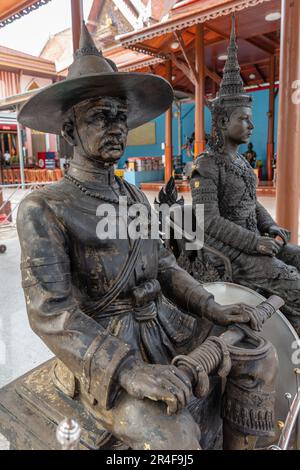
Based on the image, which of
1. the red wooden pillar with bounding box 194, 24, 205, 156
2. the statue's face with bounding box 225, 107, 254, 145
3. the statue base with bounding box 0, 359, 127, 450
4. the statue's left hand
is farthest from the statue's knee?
the red wooden pillar with bounding box 194, 24, 205, 156

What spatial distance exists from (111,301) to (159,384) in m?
0.38

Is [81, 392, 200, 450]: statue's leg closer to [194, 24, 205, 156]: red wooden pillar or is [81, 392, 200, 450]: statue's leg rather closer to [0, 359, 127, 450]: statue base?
[0, 359, 127, 450]: statue base

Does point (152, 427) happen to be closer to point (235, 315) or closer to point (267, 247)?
point (235, 315)

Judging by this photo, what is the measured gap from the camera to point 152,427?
79 cm

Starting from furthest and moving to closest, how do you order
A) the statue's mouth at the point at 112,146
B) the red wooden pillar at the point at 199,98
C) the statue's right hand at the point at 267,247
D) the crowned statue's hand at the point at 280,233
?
the red wooden pillar at the point at 199,98 < the crowned statue's hand at the point at 280,233 < the statue's right hand at the point at 267,247 < the statue's mouth at the point at 112,146

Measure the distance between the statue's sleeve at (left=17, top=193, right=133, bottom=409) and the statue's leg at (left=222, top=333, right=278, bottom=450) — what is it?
1.14 feet

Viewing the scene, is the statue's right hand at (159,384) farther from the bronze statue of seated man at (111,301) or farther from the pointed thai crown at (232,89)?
the pointed thai crown at (232,89)

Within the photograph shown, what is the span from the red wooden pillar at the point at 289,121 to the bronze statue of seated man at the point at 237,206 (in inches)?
45.0

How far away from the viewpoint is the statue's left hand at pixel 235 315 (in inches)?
44.3

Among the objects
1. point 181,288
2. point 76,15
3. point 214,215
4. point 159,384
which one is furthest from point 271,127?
point 159,384

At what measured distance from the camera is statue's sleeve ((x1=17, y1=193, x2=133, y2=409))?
88cm

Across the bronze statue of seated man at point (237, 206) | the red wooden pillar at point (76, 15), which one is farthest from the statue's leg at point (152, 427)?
the red wooden pillar at point (76, 15)

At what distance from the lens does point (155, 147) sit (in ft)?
52.3
